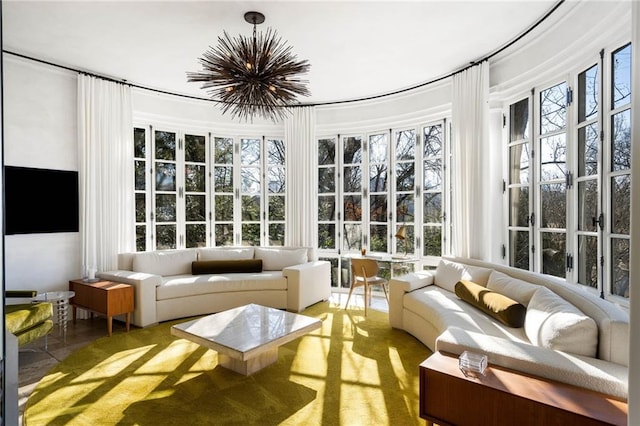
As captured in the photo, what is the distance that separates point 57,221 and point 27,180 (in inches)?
23.3

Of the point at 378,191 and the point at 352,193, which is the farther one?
the point at 352,193

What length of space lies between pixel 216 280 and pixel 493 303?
11.3 feet

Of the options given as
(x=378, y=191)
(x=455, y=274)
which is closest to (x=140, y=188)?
(x=378, y=191)

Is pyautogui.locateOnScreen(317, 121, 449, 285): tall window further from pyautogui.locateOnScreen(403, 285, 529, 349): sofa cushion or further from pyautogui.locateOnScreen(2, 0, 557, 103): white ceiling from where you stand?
pyautogui.locateOnScreen(403, 285, 529, 349): sofa cushion

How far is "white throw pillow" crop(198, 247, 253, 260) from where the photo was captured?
5621 mm

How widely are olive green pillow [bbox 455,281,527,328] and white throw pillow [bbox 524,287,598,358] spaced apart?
0.25 meters

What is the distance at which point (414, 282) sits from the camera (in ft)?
14.3

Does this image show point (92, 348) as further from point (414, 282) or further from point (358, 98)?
point (358, 98)

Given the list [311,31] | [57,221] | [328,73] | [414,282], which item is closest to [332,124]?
[328,73]

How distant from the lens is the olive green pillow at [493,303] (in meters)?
3.01

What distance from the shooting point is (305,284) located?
5.21 m

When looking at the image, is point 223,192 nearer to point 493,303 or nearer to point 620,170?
point 493,303

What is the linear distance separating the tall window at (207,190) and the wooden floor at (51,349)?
1.40m

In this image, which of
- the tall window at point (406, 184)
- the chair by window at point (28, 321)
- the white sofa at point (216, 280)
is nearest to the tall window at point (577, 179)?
the tall window at point (406, 184)
